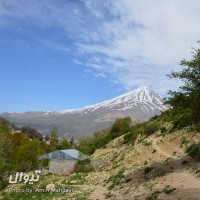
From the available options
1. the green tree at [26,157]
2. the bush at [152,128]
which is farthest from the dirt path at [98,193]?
the green tree at [26,157]

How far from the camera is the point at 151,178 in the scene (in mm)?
34562

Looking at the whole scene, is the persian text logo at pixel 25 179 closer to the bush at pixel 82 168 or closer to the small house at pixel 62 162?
the bush at pixel 82 168

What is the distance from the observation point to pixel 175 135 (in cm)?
5400

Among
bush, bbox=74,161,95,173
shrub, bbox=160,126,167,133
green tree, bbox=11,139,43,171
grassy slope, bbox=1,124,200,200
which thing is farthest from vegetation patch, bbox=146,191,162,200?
green tree, bbox=11,139,43,171

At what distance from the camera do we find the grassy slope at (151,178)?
2807cm

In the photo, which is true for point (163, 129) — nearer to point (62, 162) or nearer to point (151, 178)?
point (62, 162)

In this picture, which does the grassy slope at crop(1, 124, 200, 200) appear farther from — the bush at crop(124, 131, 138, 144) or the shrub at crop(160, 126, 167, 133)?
the bush at crop(124, 131, 138, 144)

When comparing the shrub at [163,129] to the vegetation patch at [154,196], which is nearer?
the vegetation patch at [154,196]

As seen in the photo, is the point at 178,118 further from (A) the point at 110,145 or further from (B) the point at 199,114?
(A) the point at 110,145

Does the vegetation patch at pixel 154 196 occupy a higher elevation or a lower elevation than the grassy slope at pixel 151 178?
lower

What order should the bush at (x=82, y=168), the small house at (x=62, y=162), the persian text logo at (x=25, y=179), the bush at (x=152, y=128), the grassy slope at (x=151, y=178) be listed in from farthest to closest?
the small house at (x=62, y=162)
the bush at (x=152, y=128)
the bush at (x=82, y=168)
the persian text logo at (x=25, y=179)
the grassy slope at (x=151, y=178)

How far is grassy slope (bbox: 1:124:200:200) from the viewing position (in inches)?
1105

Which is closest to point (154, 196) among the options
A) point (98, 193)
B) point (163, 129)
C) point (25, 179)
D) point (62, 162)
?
point (98, 193)

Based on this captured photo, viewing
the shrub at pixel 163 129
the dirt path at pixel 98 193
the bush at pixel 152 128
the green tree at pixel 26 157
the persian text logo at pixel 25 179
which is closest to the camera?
the dirt path at pixel 98 193
